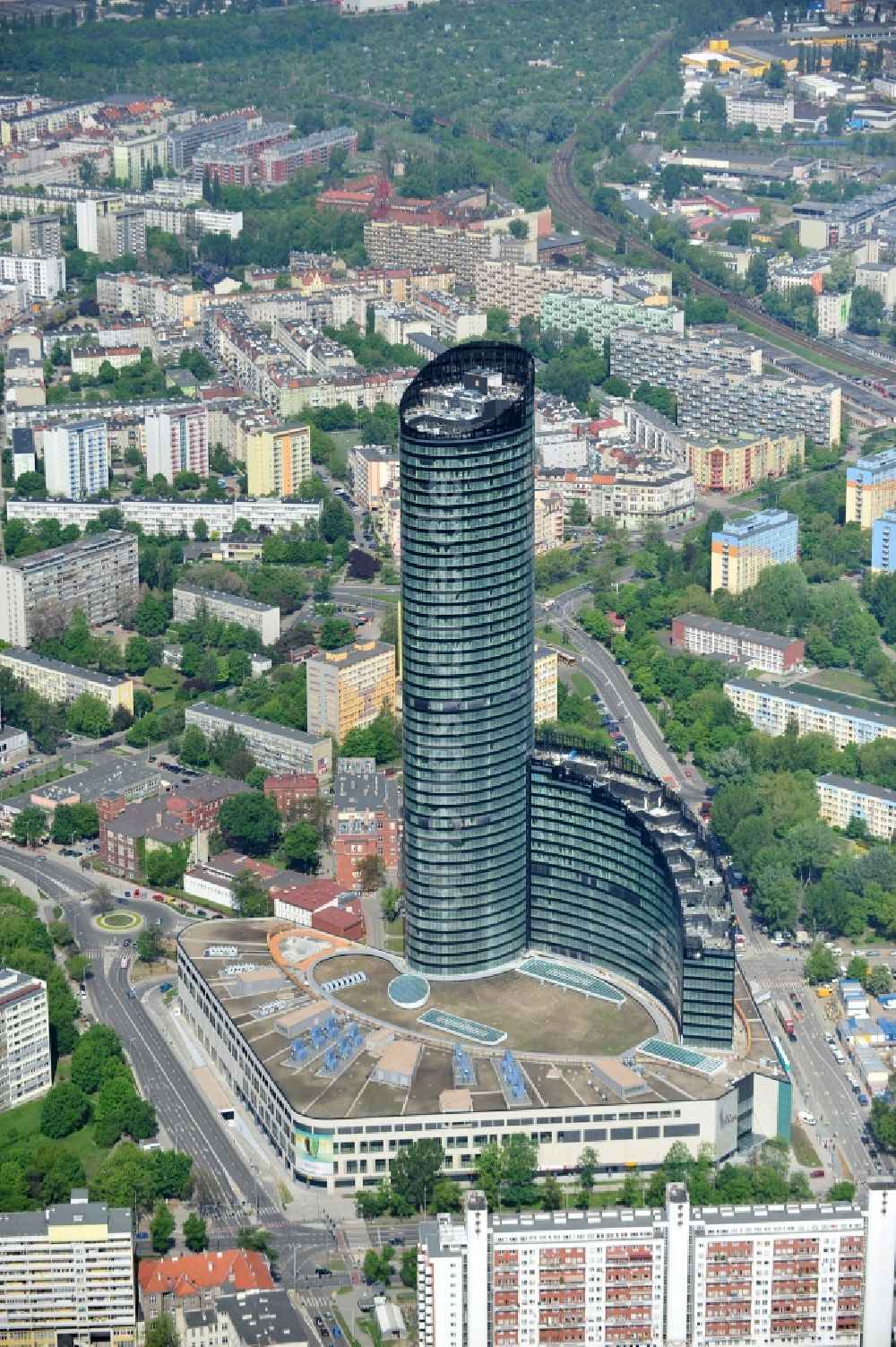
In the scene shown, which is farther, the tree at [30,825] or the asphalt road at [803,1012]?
the tree at [30,825]

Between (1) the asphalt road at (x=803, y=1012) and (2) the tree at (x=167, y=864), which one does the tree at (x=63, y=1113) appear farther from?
(1) the asphalt road at (x=803, y=1012)

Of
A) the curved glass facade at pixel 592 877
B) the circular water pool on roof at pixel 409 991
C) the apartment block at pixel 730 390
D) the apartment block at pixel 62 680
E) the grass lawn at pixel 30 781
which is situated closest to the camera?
the circular water pool on roof at pixel 409 991

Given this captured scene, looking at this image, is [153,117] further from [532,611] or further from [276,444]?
[532,611]

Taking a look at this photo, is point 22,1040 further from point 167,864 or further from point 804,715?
point 804,715

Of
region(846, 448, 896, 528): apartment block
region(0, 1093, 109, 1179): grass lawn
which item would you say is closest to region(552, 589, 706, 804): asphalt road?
region(846, 448, 896, 528): apartment block

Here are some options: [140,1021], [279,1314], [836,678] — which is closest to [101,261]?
[836,678]

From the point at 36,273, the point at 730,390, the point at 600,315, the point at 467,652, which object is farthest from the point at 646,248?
the point at 467,652

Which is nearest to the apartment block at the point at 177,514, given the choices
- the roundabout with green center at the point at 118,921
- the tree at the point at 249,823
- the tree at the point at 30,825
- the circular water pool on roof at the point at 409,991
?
the tree at the point at 30,825
